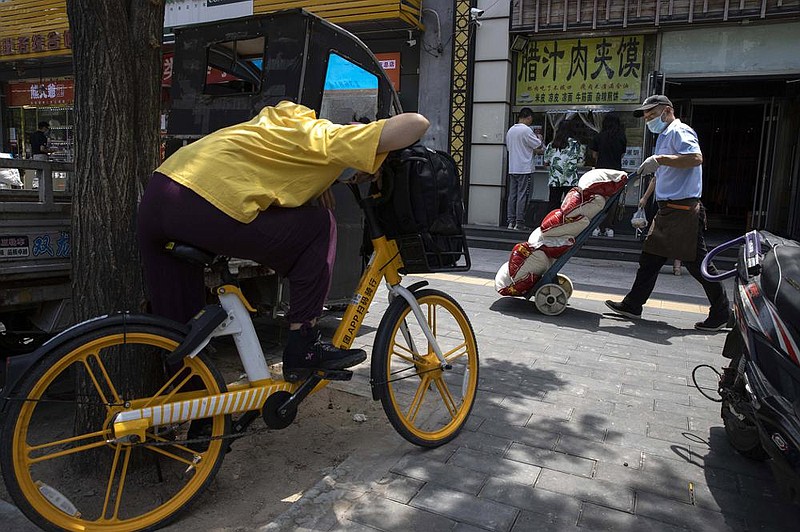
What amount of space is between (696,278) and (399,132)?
4.26 meters

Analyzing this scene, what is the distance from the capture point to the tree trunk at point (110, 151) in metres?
2.54

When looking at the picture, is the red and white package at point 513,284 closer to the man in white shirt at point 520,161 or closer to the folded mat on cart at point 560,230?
the folded mat on cart at point 560,230

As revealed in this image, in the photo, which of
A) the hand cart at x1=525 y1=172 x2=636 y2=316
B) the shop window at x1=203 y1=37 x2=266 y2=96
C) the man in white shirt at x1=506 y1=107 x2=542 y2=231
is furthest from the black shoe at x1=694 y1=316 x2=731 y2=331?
the man in white shirt at x1=506 y1=107 x2=542 y2=231

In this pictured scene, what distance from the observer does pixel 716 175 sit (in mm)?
14297

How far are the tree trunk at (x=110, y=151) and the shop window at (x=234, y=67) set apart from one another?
197 centimetres

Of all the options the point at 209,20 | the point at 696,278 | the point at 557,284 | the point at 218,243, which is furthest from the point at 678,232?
the point at 209,20

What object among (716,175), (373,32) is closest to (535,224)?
(373,32)

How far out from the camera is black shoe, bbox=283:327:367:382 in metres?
2.60

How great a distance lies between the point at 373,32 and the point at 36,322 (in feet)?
32.6

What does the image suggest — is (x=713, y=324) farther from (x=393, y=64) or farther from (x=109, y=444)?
(x=393, y=64)

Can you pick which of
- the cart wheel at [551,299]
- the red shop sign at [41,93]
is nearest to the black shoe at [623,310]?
the cart wheel at [551,299]

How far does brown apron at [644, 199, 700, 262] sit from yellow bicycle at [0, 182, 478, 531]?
2.90 m

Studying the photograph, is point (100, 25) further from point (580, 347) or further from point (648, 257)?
point (648, 257)

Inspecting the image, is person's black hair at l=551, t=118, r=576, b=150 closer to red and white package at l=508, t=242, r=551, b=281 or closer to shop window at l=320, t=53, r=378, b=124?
red and white package at l=508, t=242, r=551, b=281
